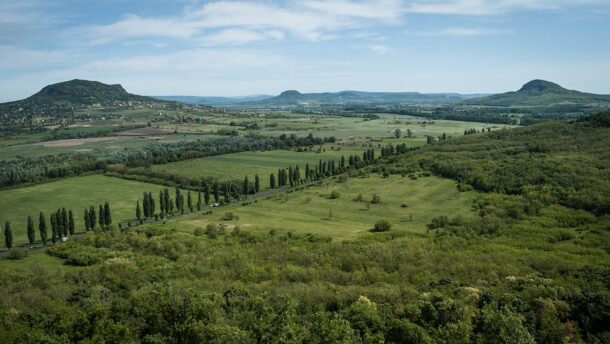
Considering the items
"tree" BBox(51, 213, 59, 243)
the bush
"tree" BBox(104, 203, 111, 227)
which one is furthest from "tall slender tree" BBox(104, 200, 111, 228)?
the bush

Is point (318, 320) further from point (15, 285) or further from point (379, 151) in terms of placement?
point (379, 151)

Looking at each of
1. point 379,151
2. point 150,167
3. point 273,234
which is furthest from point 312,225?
point 379,151

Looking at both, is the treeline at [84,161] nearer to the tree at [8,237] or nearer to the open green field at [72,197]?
the open green field at [72,197]

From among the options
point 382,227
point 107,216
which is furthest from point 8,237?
point 382,227

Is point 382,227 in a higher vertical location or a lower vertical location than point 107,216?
lower

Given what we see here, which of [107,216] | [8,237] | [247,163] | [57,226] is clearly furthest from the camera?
[247,163]

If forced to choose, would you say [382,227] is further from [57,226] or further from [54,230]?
[54,230]

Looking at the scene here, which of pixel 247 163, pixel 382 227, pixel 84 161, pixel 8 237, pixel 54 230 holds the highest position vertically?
pixel 84 161

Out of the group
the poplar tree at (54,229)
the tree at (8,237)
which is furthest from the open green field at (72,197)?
the poplar tree at (54,229)
